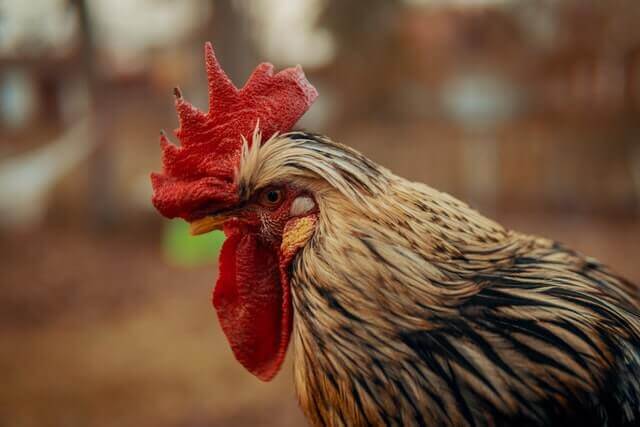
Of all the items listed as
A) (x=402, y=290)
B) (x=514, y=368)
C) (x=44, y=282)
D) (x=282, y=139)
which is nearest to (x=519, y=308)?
(x=514, y=368)

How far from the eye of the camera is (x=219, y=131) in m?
1.53

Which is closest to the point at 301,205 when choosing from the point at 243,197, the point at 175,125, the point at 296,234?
the point at 296,234

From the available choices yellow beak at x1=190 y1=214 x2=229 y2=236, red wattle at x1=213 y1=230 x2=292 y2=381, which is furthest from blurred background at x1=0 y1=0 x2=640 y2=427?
yellow beak at x1=190 y1=214 x2=229 y2=236

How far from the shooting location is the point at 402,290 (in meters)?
1.24

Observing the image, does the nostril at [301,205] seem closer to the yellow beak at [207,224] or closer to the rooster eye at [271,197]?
the rooster eye at [271,197]

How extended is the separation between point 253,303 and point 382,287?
0.52m

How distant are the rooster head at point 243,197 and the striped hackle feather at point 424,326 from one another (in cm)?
12

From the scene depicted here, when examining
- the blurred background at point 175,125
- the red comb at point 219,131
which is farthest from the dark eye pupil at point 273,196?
the blurred background at point 175,125

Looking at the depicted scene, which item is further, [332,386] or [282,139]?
[282,139]

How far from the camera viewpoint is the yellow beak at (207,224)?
1.50m

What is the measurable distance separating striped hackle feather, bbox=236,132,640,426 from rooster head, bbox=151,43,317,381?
0.38 ft

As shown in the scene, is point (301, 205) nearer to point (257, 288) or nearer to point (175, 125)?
point (257, 288)

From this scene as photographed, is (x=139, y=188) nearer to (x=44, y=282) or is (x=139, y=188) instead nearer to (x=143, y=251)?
(x=143, y=251)

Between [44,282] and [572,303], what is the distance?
639 centimetres
